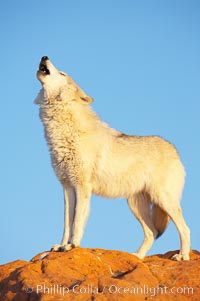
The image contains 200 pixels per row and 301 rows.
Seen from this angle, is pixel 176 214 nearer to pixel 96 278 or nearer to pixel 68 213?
pixel 68 213

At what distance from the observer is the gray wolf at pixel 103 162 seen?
9.52 m

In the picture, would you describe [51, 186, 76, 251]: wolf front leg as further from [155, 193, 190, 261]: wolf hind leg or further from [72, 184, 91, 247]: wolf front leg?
[155, 193, 190, 261]: wolf hind leg

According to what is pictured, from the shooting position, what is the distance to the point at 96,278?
7309 millimetres

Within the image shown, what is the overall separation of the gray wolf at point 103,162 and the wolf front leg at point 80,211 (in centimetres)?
2

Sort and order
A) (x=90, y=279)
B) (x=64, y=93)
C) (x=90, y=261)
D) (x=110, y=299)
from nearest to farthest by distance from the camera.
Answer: (x=110, y=299) < (x=90, y=279) < (x=90, y=261) < (x=64, y=93)

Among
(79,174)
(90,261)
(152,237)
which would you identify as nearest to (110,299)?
(90,261)

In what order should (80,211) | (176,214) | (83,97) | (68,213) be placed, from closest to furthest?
(80,211) → (68,213) → (176,214) → (83,97)

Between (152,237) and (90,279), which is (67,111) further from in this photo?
(90,279)

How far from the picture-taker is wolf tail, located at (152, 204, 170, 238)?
10312 mm

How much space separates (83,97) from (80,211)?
7.87ft

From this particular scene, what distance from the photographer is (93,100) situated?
10.3 metres

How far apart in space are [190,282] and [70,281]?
1787 millimetres

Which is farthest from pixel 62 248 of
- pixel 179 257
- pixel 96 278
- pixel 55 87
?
pixel 55 87

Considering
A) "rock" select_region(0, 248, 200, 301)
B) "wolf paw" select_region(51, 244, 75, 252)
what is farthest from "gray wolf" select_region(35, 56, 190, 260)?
"rock" select_region(0, 248, 200, 301)
